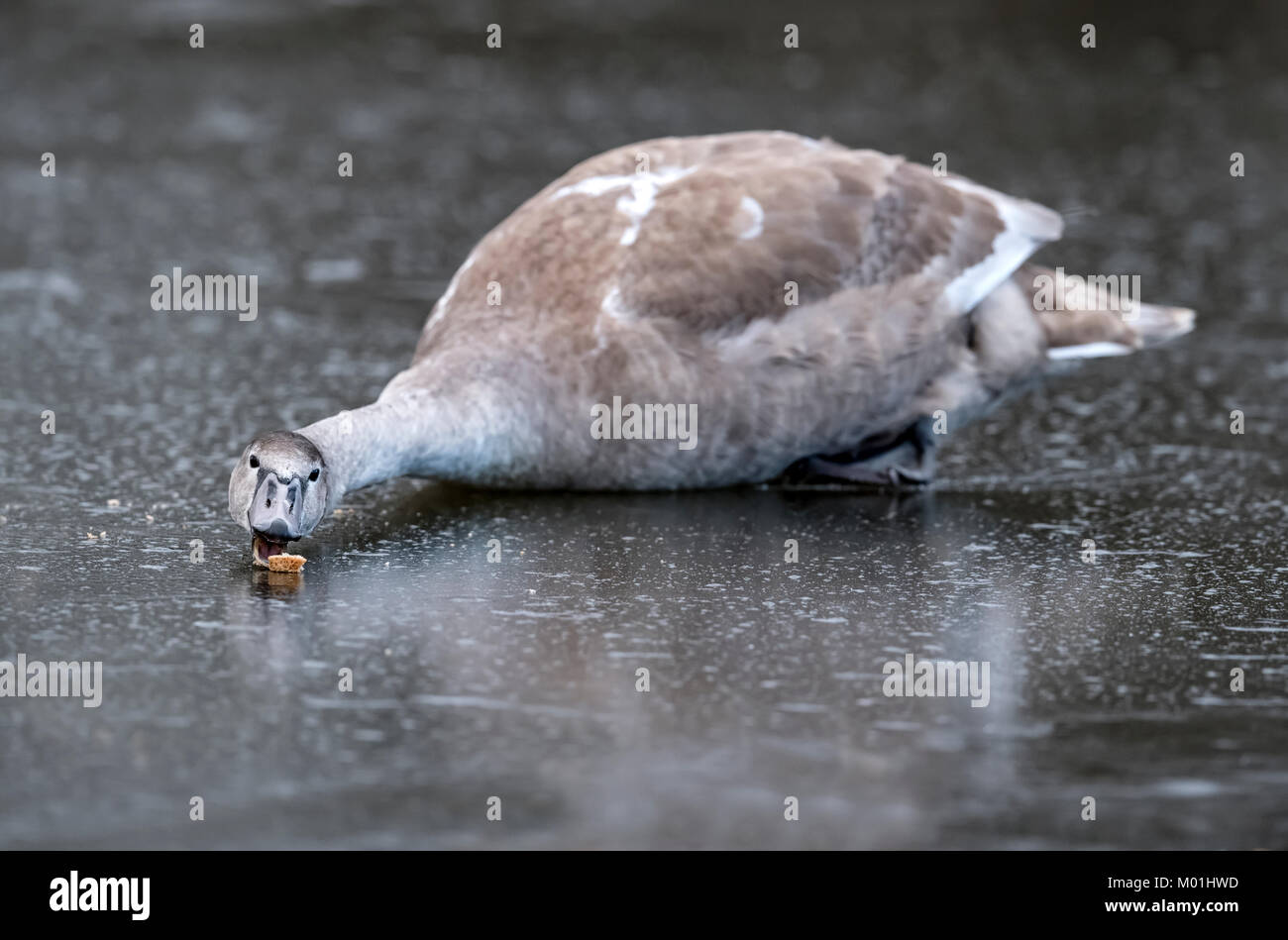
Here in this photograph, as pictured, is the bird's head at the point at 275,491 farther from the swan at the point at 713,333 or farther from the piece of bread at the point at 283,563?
the swan at the point at 713,333

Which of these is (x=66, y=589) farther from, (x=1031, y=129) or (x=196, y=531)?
(x=1031, y=129)

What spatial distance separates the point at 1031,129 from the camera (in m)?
11.1

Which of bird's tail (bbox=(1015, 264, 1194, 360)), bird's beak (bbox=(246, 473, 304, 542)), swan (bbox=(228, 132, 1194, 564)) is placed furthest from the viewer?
bird's tail (bbox=(1015, 264, 1194, 360))

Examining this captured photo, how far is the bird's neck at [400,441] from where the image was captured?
4.93m

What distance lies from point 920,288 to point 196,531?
93.5 inches

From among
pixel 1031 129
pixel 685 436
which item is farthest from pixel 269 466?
pixel 1031 129

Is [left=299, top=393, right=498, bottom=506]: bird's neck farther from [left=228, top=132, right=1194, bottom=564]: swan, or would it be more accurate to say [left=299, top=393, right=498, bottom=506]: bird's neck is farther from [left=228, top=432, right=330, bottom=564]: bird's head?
[left=228, top=432, right=330, bottom=564]: bird's head

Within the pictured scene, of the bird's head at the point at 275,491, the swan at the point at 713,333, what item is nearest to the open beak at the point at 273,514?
the bird's head at the point at 275,491

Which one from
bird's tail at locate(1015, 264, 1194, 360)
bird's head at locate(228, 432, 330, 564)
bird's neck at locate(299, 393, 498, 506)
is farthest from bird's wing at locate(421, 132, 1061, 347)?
bird's head at locate(228, 432, 330, 564)

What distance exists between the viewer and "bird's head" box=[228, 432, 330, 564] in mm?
4613

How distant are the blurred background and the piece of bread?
0.16 feet

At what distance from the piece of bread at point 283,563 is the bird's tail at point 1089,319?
2.81m

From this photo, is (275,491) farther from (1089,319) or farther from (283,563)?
(1089,319)

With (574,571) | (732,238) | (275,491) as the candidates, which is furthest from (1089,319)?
A: (275,491)
